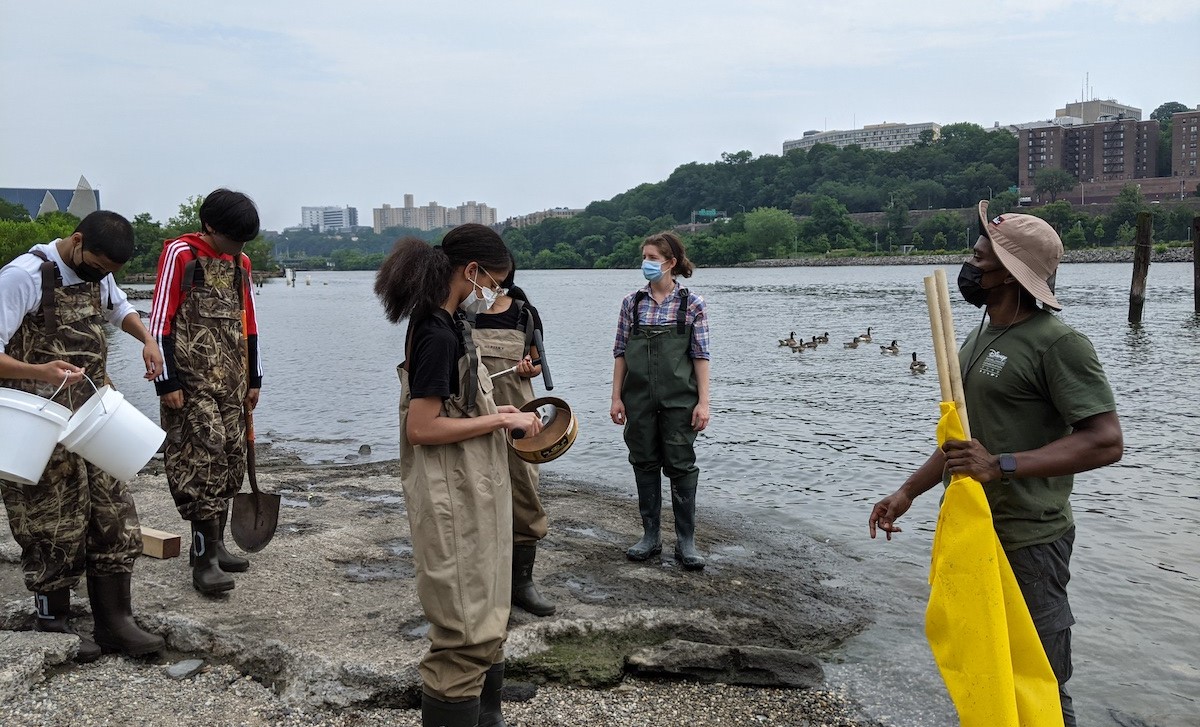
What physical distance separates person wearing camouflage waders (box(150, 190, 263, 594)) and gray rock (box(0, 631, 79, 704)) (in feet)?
3.05

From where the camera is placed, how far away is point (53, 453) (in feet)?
15.1

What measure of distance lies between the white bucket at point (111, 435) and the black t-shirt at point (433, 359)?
192 centimetres

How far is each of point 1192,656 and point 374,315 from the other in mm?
53081

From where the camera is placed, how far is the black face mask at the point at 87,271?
4.80 m

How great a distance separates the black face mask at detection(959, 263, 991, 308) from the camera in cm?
353

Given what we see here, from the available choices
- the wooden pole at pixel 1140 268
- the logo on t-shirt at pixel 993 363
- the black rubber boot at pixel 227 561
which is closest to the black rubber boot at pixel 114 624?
the black rubber boot at pixel 227 561

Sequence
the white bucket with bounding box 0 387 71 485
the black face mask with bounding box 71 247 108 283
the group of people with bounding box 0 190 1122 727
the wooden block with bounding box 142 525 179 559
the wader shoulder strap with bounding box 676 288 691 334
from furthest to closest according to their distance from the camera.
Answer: the wader shoulder strap with bounding box 676 288 691 334 < the wooden block with bounding box 142 525 179 559 < the black face mask with bounding box 71 247 108 283 < the white bucket with bounding box 0 387 71 485 < the group of people with bounding box 0 190 1122 727

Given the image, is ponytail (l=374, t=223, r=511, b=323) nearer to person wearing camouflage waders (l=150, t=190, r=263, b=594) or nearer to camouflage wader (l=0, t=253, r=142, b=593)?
camouflage wader (l=0, t=253, r=142, b=593)

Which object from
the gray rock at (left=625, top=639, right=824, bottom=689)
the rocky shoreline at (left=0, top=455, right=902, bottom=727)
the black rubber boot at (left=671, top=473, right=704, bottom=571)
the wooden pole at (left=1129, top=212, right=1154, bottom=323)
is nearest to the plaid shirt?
the black rubber boot at (left=671, top=473, right=704, bottom=571)

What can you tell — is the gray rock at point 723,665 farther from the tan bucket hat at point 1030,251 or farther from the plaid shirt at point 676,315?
the tan bucket hat at point 1030,251

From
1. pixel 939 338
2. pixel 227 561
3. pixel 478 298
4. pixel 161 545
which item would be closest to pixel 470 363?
pixel 478 298

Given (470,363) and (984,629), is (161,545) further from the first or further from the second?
(984,629)

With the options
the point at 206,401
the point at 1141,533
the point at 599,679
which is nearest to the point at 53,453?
the point at 206,401

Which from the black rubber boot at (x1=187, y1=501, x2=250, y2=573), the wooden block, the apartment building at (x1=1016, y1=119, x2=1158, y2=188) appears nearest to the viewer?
the black rubber boot at (x1=187, y1=501, x2=250, y2=573)
